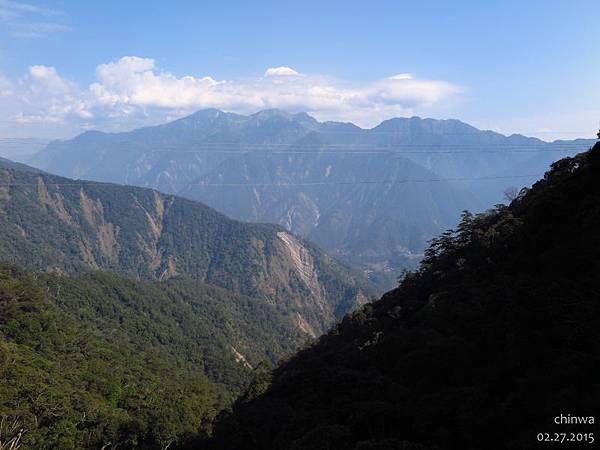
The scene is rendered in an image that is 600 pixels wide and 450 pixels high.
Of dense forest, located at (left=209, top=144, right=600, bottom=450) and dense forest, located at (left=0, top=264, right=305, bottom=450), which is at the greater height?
dense forest, located at (left=209, top=144, right=600, bottom=450)

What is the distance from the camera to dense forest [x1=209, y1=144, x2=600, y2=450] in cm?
1546

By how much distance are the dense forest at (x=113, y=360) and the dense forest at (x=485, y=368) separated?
16020 millimetres

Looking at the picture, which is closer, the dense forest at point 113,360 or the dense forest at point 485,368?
the dense forest at point 485,368

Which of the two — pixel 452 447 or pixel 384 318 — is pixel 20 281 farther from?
pixel 452 447

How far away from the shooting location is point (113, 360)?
7350cm

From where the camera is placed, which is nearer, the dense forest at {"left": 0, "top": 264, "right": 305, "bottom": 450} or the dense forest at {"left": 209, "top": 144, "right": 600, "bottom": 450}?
the dense forest at {"left": 209, "top": 144, "right": 600, "bottom": 450}

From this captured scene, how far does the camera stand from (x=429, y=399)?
1888cm

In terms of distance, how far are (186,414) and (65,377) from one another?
53.3 feet

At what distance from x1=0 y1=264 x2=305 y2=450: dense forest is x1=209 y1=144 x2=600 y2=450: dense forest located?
16020 mm

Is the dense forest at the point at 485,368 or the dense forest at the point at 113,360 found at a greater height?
the dense forest at the point at 485,368

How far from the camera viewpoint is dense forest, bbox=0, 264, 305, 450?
4169 cm

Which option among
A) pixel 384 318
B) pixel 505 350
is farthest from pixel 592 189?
pixel 384 318

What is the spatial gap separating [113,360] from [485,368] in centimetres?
6557

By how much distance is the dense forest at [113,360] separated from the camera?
41688mm
